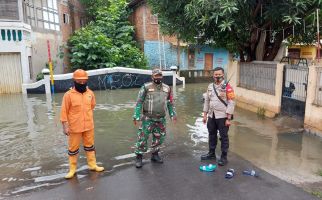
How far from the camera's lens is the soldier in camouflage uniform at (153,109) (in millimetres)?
5363

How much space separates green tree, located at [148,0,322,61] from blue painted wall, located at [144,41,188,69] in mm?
12072

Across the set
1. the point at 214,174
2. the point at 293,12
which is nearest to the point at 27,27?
the point at 293,12

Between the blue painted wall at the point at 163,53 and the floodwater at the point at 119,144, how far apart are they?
13.2m

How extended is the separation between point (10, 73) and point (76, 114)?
12669 millimetres

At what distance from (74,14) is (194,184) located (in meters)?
22.7

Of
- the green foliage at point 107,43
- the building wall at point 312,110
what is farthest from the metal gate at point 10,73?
the building wall at point 312,110

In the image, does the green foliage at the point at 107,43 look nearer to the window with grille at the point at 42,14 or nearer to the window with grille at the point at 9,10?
the window with grille at the point at 42,14

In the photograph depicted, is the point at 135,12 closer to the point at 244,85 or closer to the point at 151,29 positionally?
the point at 151,29

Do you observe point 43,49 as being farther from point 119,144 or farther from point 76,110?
point 76,110

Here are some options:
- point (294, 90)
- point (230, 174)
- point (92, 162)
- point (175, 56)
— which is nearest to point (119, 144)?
point (92, 162)

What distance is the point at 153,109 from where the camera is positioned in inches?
212

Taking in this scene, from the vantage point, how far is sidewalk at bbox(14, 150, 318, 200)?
174 inches

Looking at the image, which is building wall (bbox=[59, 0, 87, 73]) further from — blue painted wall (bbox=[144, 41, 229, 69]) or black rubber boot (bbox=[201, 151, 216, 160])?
black rubber boot (bbox=[201, 151, 216, 160])

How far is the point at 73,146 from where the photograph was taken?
16.7 ft
